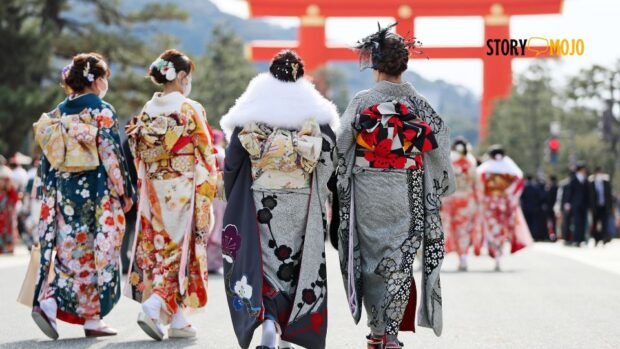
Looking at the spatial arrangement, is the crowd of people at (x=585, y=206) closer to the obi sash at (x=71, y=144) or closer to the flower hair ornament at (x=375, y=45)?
the obi sash at (x=71, y=144)

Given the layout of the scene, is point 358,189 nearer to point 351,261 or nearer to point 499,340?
point 351,261

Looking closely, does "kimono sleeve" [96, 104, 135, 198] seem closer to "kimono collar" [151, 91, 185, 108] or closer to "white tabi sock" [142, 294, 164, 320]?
"kimono collar" [151, 91, 185, 108]

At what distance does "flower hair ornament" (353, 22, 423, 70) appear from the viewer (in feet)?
A: 20.7

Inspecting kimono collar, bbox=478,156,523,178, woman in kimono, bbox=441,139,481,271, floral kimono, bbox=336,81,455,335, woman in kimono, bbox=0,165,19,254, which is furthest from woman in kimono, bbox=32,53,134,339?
woman in kimono, bbox=0,165,19,254

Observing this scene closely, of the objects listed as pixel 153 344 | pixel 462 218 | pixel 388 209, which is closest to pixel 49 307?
pixel 153 344

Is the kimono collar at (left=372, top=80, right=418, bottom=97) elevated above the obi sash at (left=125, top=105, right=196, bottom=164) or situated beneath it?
elevated above

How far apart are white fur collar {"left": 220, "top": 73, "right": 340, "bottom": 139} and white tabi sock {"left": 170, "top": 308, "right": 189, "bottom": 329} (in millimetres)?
1601

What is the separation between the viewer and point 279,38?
14575 cm

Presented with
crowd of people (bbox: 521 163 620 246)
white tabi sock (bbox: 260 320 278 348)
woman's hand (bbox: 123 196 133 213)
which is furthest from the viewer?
crowd of people (bbox: 521 163 620 246)

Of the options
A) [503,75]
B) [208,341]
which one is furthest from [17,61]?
[503,75]

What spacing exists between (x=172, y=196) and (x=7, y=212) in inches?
507

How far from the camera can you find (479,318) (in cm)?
866

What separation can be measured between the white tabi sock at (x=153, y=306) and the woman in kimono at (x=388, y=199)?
1521 millimetres

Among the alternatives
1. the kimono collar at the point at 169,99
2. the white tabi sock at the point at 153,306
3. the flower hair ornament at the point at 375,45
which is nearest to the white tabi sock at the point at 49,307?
the white tabi sock at the point at 153,306
